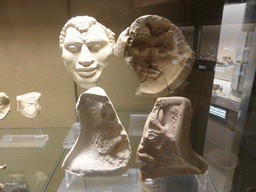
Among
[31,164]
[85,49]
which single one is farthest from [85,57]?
[31,164]

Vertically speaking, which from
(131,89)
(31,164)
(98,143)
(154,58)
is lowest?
(31,164)

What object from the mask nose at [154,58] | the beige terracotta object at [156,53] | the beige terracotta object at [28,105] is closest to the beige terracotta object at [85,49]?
the beige terracotta object at [156,53]

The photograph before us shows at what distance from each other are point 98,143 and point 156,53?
58 cm

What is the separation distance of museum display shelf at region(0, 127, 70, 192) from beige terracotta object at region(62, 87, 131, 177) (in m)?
0.33

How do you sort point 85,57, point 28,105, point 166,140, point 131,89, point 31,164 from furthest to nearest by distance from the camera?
point 131,89 < point 28,105 < point 31,164 < point 85,57 < point 166,140

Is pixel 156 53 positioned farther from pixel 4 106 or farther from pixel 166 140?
pixel 4 106

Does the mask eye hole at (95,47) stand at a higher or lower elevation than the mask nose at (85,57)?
higher

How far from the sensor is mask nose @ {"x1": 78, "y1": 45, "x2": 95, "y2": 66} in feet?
3.45

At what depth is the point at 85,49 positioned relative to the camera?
1068mm

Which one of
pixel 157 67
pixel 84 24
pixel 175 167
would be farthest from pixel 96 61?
pixel 175 167

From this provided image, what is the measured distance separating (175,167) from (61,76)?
38.5 inches

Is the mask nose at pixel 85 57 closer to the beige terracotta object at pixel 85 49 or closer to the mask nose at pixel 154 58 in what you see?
the beige terracotta object at pixel 85 49

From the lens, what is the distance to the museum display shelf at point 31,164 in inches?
41.3

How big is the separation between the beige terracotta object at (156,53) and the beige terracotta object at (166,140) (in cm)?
26
